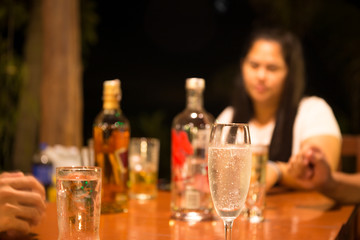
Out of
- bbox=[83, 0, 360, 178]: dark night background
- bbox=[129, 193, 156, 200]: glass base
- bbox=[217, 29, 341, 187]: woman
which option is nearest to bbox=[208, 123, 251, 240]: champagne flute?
bbox=[129, 193, 156, 200]: glass base

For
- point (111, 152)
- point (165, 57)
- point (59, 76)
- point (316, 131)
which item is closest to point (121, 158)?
point (111, 152)

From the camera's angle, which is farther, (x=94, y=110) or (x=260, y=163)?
(x=94, y=110)

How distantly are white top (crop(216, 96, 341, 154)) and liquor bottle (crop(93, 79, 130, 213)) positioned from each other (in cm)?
108

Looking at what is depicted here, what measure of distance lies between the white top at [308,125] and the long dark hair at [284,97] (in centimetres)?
3

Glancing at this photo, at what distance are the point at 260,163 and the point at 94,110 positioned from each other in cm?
717

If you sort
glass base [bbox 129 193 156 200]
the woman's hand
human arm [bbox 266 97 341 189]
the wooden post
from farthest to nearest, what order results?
the wooden post → human arm [bbox 266 97 341 189] → glass base [bbox 129 193 156 200] → the woman's hand

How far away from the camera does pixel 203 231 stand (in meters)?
1.04

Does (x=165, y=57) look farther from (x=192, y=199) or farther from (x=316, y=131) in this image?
(x=192, y=199)

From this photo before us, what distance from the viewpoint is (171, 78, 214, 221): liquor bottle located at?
1168 mm

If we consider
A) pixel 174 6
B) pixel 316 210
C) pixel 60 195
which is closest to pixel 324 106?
pixel 316 210

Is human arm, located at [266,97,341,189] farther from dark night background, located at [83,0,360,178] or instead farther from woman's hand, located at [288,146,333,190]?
dark night background, located at [83,0,360,178]

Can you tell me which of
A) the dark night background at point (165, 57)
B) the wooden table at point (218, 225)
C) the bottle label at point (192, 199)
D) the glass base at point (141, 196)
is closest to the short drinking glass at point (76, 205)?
the wooden table at point (218, 225)

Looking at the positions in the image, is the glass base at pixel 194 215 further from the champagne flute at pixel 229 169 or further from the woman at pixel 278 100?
the woman at pixel 278 100

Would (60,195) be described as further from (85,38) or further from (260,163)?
(85,38)
